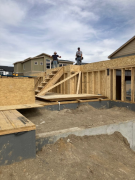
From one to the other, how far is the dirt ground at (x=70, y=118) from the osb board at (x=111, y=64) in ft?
8.40

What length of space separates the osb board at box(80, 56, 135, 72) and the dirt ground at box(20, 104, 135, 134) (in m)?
2.56

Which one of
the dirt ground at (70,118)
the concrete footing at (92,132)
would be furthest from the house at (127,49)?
the concrete footing at (92,132)

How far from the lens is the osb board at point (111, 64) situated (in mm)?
7918

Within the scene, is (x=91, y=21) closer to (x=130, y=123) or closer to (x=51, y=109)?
(x=51, y=109)

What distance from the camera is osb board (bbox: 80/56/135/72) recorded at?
7918 mm

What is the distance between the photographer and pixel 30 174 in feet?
9.64

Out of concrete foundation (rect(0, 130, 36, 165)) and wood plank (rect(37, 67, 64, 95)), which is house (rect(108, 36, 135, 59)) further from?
concrete foundation (rect(0, 130, 36, 165))

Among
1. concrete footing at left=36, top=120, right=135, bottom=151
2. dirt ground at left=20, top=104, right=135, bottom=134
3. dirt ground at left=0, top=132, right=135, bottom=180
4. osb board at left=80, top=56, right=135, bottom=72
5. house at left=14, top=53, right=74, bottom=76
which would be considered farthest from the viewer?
house at left=14, top=53, right=74, bottom=76

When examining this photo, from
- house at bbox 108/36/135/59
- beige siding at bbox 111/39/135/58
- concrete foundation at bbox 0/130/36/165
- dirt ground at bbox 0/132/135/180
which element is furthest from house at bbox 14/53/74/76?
concrete foundation at bbox 0/130/36/165

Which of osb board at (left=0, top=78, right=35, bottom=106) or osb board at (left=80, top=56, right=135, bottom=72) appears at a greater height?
osb board at (left=80, top=56, right=135, bottom=72)

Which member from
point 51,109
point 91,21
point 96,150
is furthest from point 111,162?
point 91,21

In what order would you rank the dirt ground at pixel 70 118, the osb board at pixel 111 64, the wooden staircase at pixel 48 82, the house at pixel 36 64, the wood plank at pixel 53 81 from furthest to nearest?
the house at pixel 36 64 → the wooden staircase at pixel 48 82 → the wood plank at pixel 53 81 → the osb board at pixel 111 64 → the dirt ground at pixel 70 118

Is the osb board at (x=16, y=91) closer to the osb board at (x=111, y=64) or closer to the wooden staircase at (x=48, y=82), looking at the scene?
the wooden staircase at (x=48, y=82)

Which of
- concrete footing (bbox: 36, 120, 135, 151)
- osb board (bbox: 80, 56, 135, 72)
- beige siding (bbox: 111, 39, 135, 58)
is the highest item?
beige siding (bbox: 111, 39, 135, 58)
